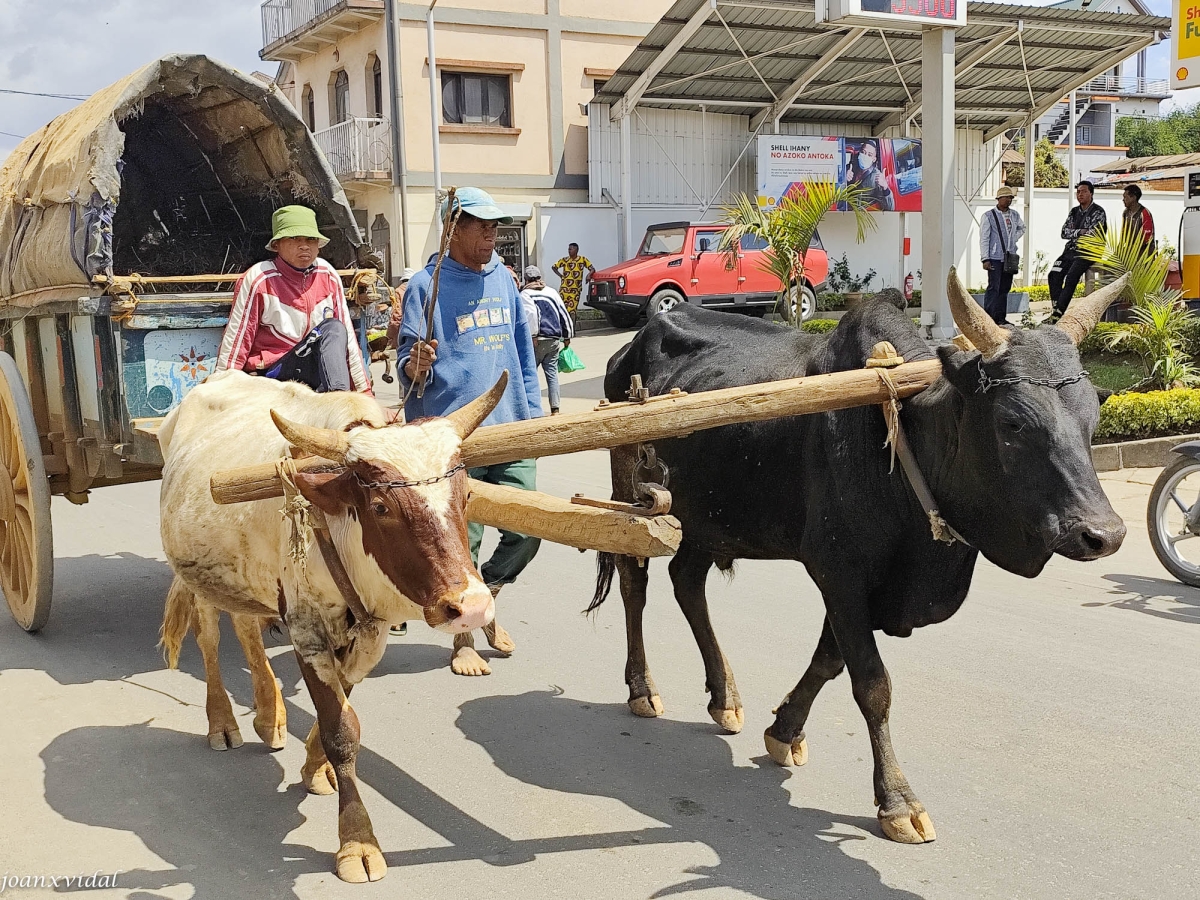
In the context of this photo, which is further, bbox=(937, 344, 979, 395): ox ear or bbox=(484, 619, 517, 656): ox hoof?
bbox=(484, 619, 517, 656): ox hoof

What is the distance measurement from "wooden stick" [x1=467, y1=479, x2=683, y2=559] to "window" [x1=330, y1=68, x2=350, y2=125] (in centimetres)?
2382

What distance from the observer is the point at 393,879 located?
3391 millimetres

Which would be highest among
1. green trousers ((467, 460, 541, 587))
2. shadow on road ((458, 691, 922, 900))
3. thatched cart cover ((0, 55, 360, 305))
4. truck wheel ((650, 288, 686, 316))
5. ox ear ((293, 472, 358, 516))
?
thatched cart cover ((0, 55, 360, 305))

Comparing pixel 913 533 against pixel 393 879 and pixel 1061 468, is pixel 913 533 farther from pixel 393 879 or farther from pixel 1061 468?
Answer: pixel 393 879

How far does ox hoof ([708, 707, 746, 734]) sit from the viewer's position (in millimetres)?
4406

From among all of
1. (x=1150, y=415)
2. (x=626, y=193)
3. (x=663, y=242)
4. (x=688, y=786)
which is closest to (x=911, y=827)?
(x=688, y=786)

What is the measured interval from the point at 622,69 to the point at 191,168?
16254 mm

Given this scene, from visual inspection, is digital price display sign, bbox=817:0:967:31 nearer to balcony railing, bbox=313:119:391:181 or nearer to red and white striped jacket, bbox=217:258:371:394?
red and white striped jacket, bbox=217:258:371:394

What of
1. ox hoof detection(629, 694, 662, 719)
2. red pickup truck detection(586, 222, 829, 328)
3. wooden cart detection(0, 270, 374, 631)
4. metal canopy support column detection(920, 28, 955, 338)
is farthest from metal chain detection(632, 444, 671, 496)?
red pickup truck detection(586, 222, 829, 328)

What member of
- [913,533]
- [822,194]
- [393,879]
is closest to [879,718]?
[913,533]

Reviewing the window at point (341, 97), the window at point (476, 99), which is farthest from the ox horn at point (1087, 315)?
the window at point (341, 97)

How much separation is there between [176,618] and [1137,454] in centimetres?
738

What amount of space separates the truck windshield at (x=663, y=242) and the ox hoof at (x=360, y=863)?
1809 centimetres

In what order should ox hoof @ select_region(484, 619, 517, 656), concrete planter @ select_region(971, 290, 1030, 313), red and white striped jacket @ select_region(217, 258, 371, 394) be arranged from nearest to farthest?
1. red and white striped jacket @ select_region(217, 258, 371, 394)
2. ox hoof @ select_region(484, 619, 517, 656)
3. concrete planter @ select_region(971, 290, 1030, 313)
